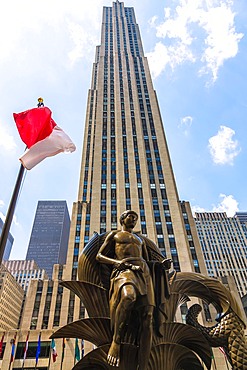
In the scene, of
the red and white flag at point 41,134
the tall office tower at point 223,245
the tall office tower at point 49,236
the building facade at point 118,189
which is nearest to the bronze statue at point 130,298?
the red and white flag at point 41,134

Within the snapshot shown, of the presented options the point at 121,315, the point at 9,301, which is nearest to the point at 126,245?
the point at 121,315

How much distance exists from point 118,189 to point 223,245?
2421 inches

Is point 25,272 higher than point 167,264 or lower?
higher

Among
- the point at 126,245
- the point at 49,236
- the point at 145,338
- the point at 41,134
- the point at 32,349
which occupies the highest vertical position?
the point at 49,236

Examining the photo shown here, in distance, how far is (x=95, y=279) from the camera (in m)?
6.08

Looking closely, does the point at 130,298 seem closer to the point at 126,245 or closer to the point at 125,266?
the point at 125,266

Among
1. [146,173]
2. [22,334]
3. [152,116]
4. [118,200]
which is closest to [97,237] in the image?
[22,334]

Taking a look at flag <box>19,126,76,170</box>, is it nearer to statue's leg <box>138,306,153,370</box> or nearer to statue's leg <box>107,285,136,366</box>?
statue's leg <box>107,285,136,366</box>

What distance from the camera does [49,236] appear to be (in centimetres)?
14362

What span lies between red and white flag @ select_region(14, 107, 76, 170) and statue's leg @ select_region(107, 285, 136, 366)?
484 centimetres

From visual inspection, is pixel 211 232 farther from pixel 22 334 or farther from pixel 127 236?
pixel 127 236

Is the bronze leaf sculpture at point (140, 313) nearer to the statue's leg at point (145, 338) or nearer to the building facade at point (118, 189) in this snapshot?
the statue's leg at point (145, 338)

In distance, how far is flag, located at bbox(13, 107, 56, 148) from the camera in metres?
8.09

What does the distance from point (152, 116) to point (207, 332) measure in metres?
67.8
